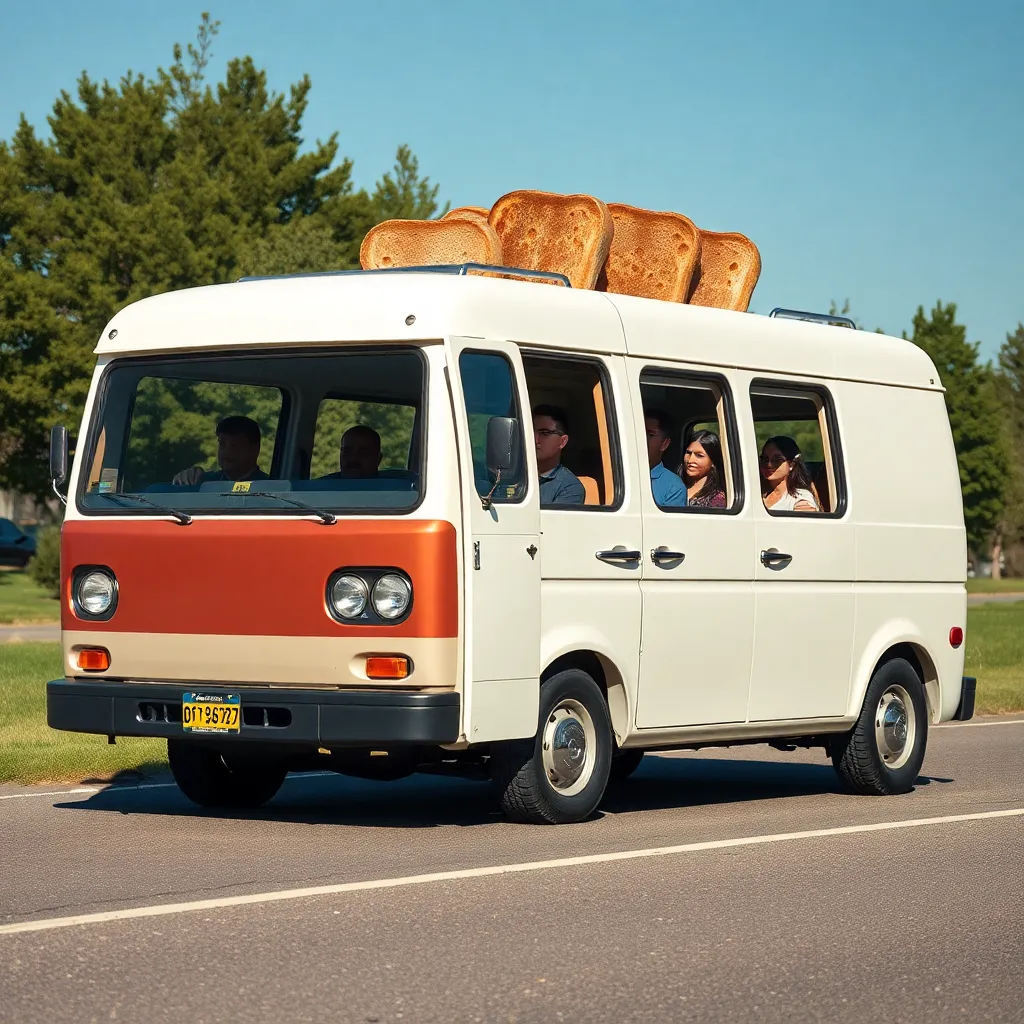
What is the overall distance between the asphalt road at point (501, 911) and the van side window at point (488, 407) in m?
1.66

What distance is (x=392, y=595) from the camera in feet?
30.0

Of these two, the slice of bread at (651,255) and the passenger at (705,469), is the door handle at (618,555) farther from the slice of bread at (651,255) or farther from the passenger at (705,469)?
the slice of bread at (651,255)

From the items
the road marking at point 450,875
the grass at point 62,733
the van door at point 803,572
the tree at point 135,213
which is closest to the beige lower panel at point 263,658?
the road marking at point 450,875

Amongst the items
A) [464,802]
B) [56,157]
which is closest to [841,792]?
[464,802]

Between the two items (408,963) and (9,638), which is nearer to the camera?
(408,963)

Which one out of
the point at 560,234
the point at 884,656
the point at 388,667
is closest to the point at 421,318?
the point at 388,667

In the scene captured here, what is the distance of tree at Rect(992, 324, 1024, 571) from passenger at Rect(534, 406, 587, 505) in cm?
6289

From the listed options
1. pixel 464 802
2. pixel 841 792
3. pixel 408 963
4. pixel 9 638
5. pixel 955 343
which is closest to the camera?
pixel 408 963

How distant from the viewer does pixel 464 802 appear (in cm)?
1125

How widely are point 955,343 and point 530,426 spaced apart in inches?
2375

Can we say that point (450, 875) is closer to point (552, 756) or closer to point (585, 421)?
point (552, 756)

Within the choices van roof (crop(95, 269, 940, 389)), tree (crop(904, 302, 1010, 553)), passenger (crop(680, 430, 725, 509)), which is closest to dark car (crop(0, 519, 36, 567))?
tree (crop(904, 302, 1010, 553))

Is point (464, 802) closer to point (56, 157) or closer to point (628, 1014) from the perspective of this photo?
point (628, 1014)

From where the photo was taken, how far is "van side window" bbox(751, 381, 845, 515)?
1145cm
